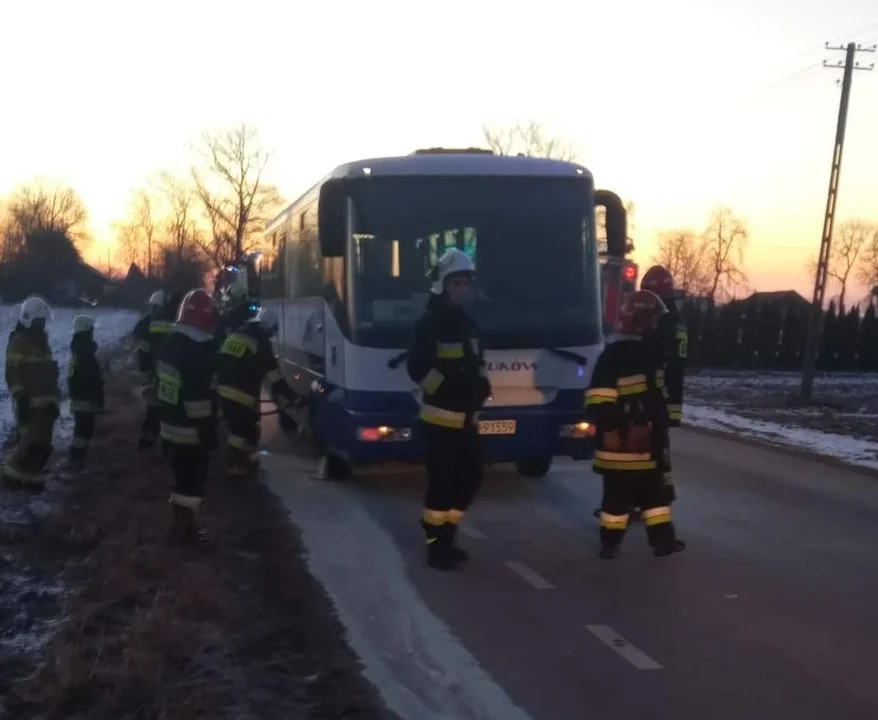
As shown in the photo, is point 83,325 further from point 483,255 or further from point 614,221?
point 614,221

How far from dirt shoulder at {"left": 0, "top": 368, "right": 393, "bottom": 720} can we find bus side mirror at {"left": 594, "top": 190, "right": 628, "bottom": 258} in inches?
162

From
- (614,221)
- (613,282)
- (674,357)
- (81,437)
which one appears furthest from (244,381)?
(613,282)

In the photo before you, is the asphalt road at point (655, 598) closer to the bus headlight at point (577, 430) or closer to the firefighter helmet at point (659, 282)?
the bus headlight at point (577, 430)

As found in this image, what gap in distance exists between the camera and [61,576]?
8.02 meters

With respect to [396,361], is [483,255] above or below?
above

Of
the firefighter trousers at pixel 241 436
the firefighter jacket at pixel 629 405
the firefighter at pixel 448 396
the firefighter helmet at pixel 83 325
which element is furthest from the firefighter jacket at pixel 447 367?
the firefighter helmet at pixel 83 325

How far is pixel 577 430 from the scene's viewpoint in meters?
11.0

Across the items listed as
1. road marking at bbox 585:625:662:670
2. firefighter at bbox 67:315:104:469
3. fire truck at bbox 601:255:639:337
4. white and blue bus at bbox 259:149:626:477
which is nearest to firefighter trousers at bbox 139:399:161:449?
firefighter at bbox 67:315:104:469

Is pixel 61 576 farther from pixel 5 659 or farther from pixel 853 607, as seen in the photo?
pixel 853 607

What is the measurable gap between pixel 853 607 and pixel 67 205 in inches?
5250

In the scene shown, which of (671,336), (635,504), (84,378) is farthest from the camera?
(84,378)

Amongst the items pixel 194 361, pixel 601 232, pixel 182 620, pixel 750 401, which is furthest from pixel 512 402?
pixel 750 401

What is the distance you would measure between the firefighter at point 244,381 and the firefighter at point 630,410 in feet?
14.4

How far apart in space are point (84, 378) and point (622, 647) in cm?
839
